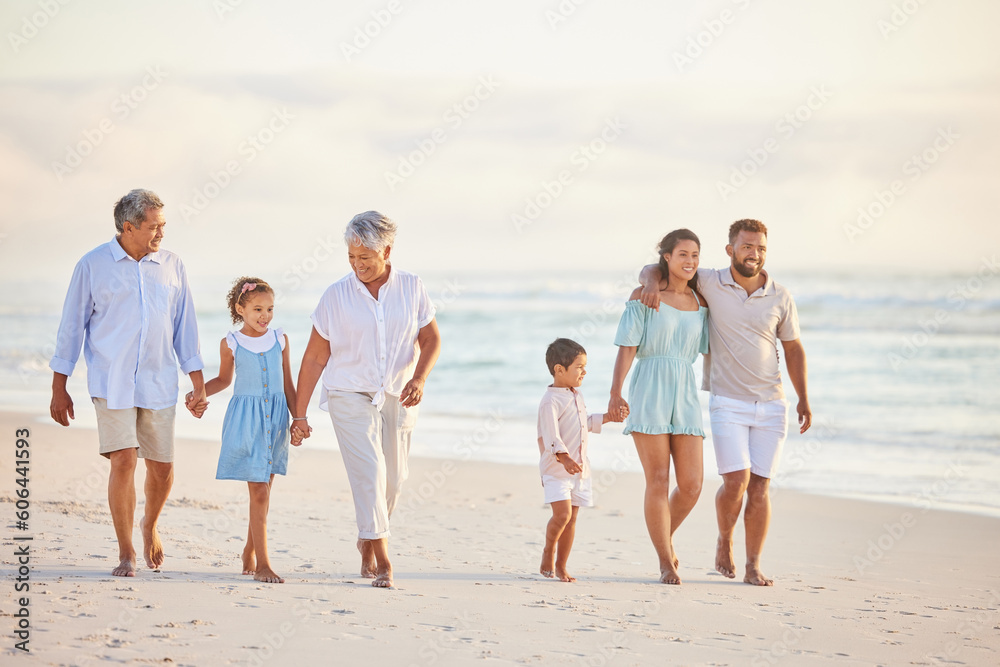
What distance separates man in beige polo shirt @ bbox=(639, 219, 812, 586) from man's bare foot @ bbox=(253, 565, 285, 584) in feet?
7.99

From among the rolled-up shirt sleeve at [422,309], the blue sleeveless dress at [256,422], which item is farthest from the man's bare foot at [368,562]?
the rolled-up shirt sleeve at [422,309]

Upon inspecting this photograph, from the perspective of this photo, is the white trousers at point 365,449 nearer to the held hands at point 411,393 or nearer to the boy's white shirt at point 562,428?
the held hands at point 411,393

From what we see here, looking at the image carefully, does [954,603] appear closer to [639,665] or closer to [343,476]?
[639,665]

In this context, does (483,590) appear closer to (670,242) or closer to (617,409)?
(617,409)

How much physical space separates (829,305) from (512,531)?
2250 centimetres

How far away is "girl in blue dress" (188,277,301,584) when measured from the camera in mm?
4688

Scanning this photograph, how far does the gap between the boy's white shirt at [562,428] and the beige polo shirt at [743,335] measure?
0.80 m

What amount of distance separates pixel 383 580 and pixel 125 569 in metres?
1.19

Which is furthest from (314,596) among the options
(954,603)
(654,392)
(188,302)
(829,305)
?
(829,305)

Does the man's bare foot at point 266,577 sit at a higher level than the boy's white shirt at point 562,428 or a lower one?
lower

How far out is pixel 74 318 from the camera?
4605mm

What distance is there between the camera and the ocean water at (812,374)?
9.66m

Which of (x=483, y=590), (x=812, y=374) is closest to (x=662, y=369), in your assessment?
(x=483, y=590)

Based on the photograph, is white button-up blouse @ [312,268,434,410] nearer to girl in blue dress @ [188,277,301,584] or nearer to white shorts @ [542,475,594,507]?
girl in blue dress @ [188,277,301,584]
